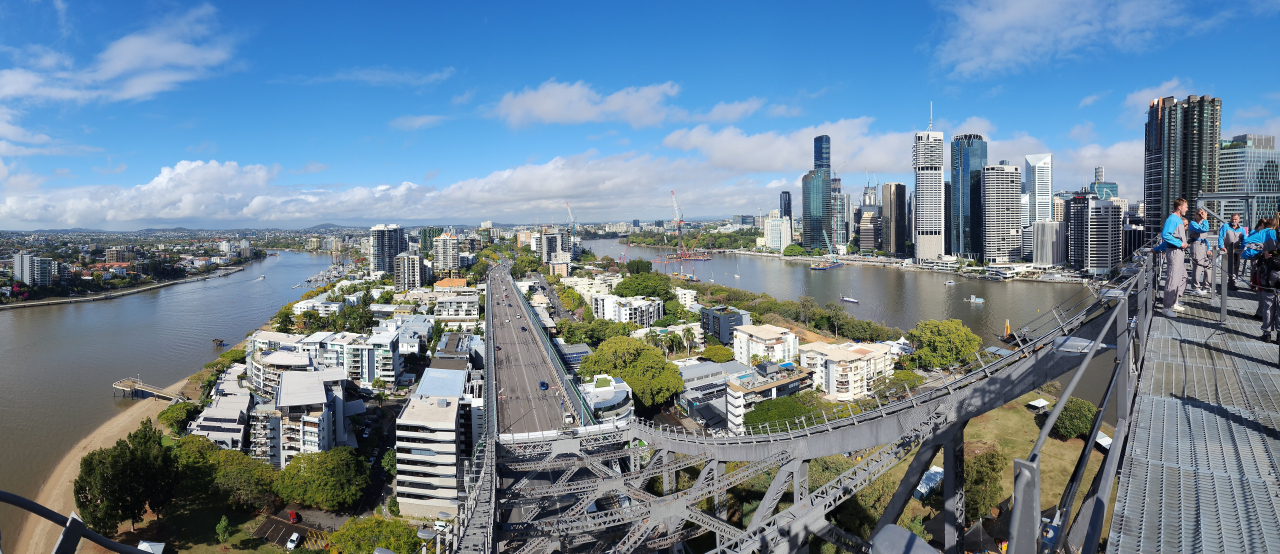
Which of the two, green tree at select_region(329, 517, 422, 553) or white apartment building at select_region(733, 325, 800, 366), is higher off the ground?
white apartment building at select_region(733, 325, 800, 366)

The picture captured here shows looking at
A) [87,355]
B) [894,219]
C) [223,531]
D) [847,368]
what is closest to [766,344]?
[847,368]

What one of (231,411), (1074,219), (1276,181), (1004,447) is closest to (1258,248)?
(1004,447)

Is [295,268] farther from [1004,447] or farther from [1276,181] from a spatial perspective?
[1276,181]

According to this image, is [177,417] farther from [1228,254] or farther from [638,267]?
[638,267]

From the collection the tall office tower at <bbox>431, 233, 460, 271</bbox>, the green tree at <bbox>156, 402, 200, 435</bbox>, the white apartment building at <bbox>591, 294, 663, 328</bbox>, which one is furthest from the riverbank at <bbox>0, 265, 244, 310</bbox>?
the white apartment building at <bbox>591, 294, 663, 328</bbox>

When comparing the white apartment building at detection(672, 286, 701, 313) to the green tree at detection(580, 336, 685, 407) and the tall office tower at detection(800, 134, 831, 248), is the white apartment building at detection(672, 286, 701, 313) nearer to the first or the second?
the green tree at detection(580, 336, 685, 407)

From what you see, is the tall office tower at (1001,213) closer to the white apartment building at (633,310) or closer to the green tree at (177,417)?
the white apartment building at (633,310)
